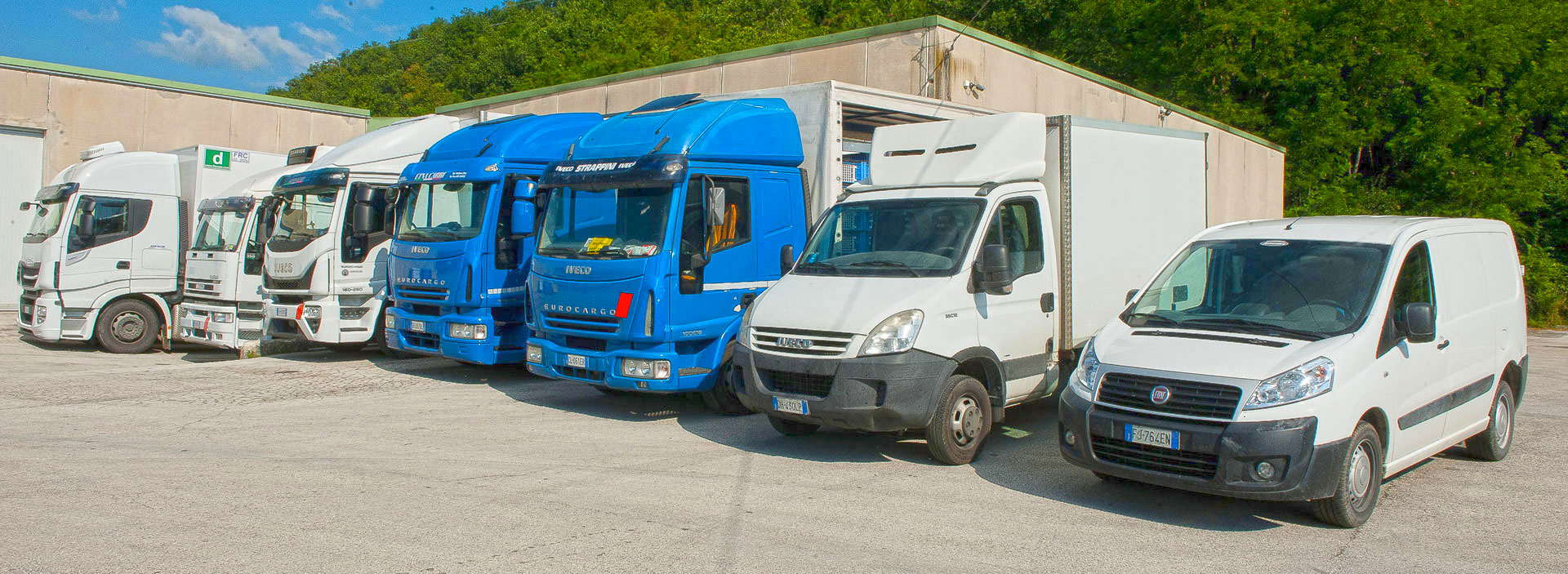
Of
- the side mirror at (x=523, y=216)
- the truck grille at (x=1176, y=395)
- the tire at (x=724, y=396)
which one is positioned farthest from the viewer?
the side mirror at (x=523, y=216)

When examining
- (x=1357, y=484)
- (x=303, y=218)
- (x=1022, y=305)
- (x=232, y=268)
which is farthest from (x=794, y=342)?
(x=232, y=268)

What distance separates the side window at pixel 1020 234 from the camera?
7988 millimetres

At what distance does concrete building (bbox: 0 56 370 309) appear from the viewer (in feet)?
70.2

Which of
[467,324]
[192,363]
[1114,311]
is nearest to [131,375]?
[192,363]

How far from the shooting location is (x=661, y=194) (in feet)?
30.0

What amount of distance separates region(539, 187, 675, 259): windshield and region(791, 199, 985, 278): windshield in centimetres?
145

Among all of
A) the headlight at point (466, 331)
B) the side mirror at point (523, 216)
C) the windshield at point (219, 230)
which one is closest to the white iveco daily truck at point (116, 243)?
the windshield at point (219, 230)

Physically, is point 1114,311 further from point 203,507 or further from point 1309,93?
point 1309,93

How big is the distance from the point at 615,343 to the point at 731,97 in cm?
273

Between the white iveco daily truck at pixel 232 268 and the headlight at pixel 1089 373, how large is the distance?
11.8m

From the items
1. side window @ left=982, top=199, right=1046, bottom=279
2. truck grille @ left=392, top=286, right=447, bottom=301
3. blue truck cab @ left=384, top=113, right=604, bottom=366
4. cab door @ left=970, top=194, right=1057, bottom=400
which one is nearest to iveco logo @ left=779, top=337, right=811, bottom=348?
cab door @ left=970, top=194, right=1057, bottom=400

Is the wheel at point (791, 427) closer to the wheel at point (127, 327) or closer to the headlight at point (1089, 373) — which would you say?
the headlight at point (1089, 373)

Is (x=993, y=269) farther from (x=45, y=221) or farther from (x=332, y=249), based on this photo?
(x=45, y=221)

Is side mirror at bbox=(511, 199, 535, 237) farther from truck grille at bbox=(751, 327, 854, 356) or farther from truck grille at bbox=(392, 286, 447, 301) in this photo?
truck grille at bbox=(751, 327, 854, 356)
